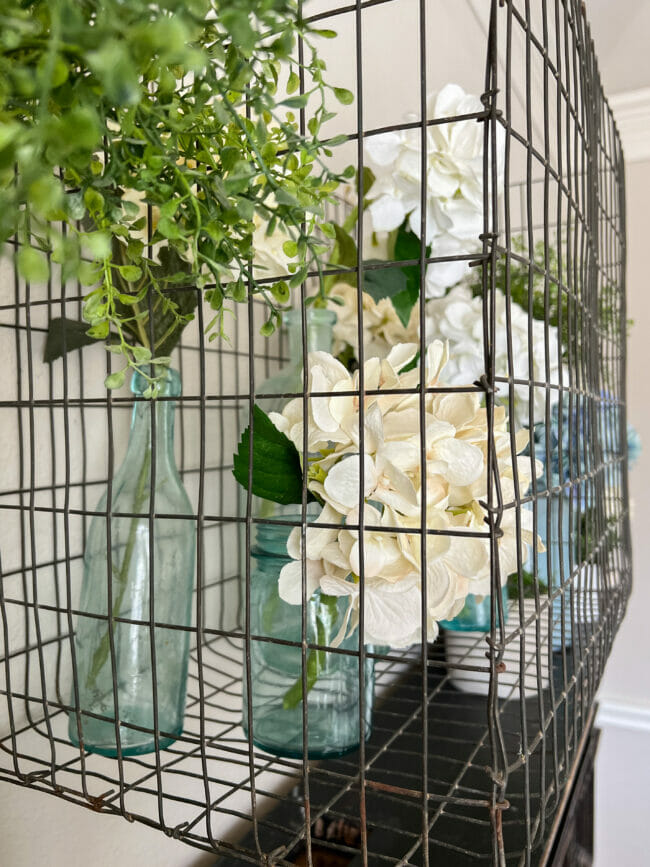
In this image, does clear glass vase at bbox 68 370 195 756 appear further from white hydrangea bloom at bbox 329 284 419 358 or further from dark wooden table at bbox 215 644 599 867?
white hydrangea bloom at bbox 329 284 419 358

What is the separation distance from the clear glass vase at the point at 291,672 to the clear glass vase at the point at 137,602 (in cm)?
6

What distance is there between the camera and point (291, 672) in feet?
1.72

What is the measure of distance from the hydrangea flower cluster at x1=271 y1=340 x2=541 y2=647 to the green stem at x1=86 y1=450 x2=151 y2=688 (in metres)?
0.14

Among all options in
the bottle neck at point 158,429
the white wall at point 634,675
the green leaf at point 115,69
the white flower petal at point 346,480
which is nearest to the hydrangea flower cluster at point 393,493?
the white flower petal at point 346,480

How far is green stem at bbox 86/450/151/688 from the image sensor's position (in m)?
0.48

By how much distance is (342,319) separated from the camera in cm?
75

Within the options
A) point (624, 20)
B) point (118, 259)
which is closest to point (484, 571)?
point (118, 259)

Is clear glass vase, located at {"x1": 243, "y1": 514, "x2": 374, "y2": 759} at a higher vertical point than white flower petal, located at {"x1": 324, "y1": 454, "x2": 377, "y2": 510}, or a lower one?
lower

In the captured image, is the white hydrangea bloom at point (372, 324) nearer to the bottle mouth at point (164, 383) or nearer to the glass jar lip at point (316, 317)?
the glass jar lip at point (316, 317)

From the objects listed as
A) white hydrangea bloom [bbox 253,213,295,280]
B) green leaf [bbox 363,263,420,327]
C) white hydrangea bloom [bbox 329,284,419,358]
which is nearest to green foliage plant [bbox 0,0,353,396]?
white hydrangea bloom [bbox 253,213,295,280]

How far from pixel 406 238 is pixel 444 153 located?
0.35 ft

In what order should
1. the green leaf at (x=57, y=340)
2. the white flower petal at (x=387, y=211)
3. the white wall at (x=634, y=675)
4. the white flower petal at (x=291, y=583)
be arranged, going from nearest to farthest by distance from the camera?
the white flower petal at (x=291, y=583) < the green leaf at (x=57, y=340) < the white flower petal at (x=387, y=211) < the white wall at (x=634, y=675)

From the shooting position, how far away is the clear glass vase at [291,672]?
508 mm

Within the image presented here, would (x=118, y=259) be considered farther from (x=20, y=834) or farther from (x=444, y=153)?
(x=20, y=834)
